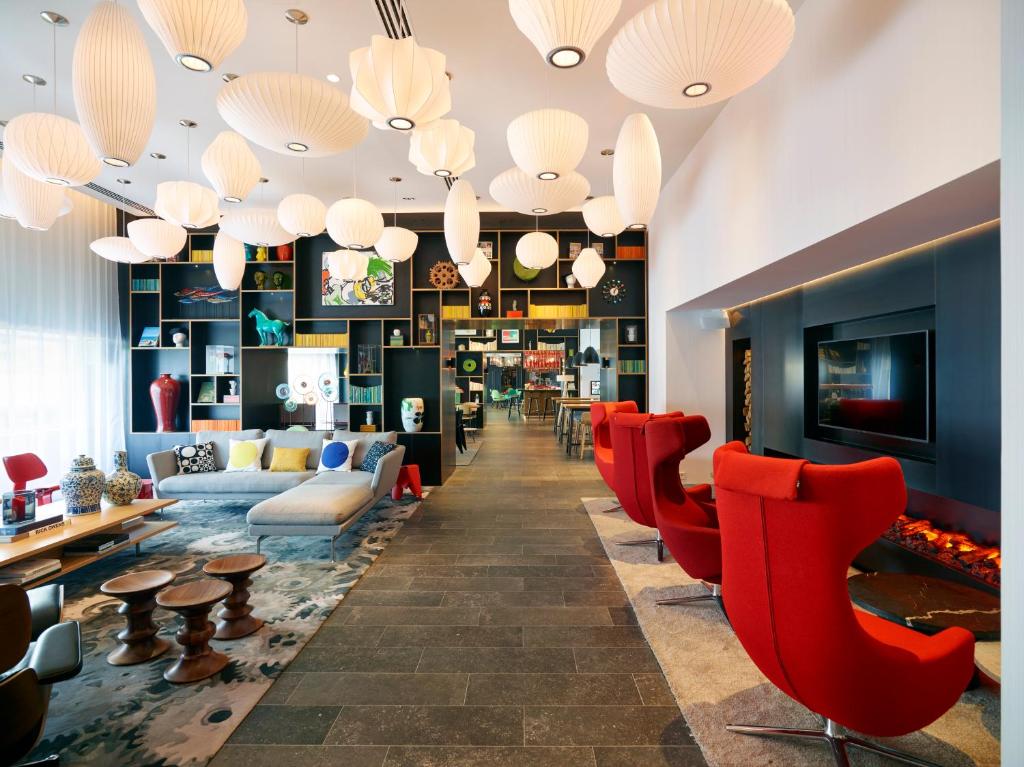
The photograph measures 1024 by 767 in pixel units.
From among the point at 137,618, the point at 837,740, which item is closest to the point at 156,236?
the point at 137,618

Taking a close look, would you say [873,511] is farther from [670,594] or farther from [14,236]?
[14,236]

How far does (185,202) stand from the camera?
3.72 m

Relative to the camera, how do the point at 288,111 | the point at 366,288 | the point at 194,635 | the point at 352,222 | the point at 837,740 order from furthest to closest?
1. the point at 366,288
2. the point at 352,222
3. the point at 194,635
4. the point at 288,111
5. the point at 837,740

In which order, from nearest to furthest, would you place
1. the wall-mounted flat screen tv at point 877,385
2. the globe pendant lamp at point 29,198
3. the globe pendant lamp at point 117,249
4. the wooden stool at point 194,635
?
the wooden stool at point 194,635 → the wall-mounted flat screen tv at point 877,385 → the globe pendant lamp at point 29,198 → the globe pendant lamp at point 117,249

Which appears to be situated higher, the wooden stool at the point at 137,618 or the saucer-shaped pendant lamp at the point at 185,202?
the saucer-shaped pendant lamp at the point at 185,202

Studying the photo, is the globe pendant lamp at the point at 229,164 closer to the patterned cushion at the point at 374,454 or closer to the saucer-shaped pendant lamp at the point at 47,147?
the saucer-shaped pendant lamp at the point at 47,147

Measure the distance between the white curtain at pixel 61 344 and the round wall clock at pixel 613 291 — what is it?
266 inches

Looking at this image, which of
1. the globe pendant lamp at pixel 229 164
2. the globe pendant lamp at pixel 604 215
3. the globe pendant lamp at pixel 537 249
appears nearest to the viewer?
the globe pendant lamp at pixel 229 164

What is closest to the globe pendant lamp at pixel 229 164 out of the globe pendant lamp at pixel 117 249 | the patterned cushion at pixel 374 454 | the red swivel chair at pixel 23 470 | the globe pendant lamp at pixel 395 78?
the globe pendant lamp at pixel 395 78

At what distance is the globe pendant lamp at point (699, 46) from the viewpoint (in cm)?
190

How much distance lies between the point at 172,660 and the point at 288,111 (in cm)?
283

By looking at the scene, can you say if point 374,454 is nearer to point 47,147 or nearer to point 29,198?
point 29,198

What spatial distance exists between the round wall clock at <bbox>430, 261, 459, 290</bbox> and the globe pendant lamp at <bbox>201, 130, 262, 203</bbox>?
3911mm

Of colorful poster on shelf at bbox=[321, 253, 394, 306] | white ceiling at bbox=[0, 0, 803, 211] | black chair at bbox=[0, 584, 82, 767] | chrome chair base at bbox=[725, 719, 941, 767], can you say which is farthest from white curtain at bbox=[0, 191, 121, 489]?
chrome chair base at bbox=[725, 719, 941, 767]
